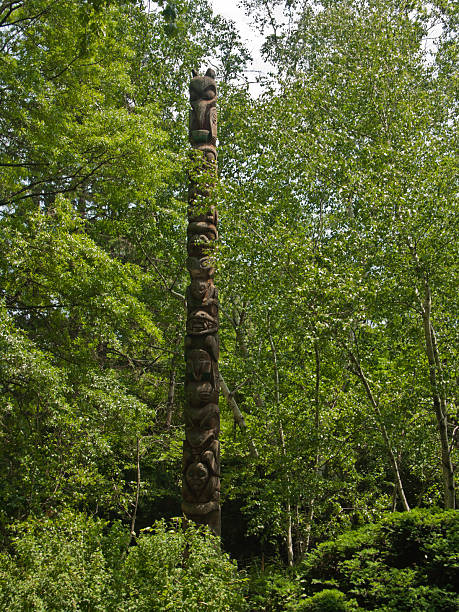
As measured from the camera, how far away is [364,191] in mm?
6977

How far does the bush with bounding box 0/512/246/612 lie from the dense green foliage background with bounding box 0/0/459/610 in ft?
0.13

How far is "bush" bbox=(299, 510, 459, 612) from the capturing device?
3782mm

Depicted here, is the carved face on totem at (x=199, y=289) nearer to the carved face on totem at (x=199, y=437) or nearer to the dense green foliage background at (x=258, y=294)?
the dense green foliage background at (x=258, y=294)

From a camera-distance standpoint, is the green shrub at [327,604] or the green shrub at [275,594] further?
the green shrub at [275,594]

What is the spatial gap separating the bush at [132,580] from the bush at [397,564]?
2.81 feet

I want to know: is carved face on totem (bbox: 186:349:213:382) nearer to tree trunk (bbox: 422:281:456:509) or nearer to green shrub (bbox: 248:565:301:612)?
green shrub (bbox: 248:565:301:612)

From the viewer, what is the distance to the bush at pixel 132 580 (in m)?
3.99

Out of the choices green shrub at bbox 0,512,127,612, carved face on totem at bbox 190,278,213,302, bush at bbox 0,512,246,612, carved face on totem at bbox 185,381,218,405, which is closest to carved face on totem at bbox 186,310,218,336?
carved face on totem at bbox 190,278,213,302

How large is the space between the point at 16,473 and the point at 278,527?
15.2 ft

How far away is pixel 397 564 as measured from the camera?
189 inches

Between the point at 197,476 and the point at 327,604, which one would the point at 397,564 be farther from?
the point at 197,476

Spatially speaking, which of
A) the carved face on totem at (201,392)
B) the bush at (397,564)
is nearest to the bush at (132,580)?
the bush at (397,564)

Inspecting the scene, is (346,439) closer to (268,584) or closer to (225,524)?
(268,584)

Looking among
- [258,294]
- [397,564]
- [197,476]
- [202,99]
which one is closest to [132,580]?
[197,476]
